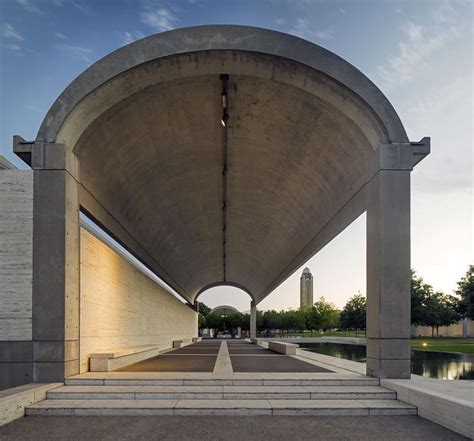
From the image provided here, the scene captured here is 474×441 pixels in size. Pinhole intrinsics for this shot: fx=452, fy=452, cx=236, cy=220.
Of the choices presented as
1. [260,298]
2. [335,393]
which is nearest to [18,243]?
[335,393]

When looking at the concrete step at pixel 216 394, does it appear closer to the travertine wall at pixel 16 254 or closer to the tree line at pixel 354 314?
the travertine wall at pixel 16 254

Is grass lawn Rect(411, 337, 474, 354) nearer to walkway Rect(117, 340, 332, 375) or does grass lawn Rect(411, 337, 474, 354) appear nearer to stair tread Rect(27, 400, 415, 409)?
walkway Rect(117, 340, 332, 375)

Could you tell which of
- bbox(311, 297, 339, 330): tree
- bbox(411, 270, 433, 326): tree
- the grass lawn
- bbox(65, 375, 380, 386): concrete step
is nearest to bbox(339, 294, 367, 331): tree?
bbox(311, 297, 339, 330): tree

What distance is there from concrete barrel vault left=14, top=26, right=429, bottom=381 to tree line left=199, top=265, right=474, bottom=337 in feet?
101

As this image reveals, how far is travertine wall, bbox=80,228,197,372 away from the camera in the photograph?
11.8 meters

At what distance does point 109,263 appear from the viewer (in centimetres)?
1423

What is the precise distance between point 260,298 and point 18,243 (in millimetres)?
39419

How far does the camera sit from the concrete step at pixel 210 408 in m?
8.05

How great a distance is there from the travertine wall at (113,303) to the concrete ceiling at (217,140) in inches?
49.4

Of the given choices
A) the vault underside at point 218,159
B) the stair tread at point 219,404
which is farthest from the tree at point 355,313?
the stair tread at point 219,404

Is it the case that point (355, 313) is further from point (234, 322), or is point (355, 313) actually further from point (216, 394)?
point (216, 394)

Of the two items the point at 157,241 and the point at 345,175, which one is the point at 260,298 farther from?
the point at 345,175

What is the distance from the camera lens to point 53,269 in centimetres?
984

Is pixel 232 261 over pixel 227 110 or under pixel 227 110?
under
